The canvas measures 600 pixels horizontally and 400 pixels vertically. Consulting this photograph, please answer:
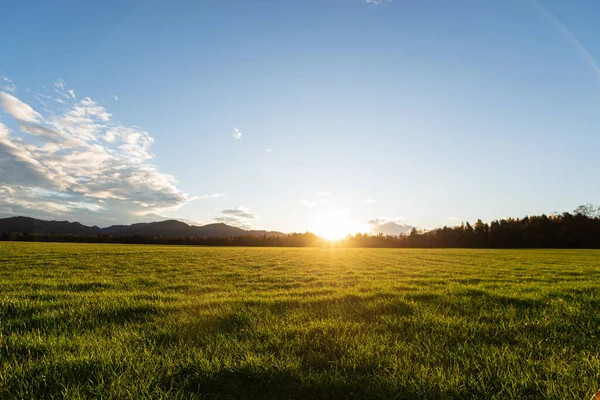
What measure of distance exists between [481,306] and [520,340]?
265 cm

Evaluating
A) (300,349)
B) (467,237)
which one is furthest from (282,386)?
(467,237)

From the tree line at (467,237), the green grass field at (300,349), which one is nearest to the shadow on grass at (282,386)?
the green grass field at (300,349)

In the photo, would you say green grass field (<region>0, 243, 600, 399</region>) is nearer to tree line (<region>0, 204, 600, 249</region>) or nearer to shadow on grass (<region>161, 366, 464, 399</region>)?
shadow on grass (<region>161, 366, 464, 399</region>)

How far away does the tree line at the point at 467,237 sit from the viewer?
335ft

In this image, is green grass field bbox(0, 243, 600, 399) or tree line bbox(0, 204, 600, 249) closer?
green grass field bbox(0, 243, 600, 399)

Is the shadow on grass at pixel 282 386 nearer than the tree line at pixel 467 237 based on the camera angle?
Yes

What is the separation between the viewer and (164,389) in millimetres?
3486

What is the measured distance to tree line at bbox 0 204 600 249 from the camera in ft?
335

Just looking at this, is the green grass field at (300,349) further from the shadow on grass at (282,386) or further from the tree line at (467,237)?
the tree line at (467,237)

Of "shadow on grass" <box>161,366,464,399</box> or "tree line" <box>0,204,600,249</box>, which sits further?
"tree line" <box>0,204,600,249</box>

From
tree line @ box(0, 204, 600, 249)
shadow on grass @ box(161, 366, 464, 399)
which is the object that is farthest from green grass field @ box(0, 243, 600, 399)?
tree line @ box(0, 204, 600, 249)

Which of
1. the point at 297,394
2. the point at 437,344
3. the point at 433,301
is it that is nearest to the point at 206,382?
the point at 297,394

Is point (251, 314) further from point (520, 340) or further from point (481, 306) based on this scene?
point (481, 306)

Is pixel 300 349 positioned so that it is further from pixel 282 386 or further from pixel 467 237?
pixel 467 237
